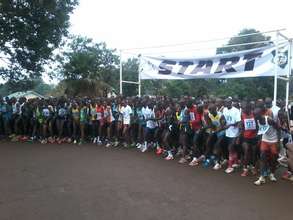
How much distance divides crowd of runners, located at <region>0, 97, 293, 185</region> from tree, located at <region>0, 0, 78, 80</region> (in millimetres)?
4130

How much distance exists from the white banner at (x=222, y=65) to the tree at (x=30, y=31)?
258 inches

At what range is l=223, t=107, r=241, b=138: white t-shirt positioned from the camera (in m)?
8.78

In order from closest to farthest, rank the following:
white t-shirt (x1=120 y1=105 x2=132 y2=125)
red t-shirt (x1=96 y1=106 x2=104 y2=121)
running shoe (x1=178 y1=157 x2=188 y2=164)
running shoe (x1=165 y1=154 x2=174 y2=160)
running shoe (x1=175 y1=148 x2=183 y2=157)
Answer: running shoe (x1=178 y1=157 x2=188 y2=164) → running shoe (x1=165 y1=154 x2=174 y2=160) → running shoe (x1=175 y1=148 x2=183 y2=157) → white t-shirt (x1=120 y1=105 x2=132 y2=125) → red t-shirt (x1=96 y1=106 x2=104 y2=121)

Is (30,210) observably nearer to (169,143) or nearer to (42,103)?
(169,143)

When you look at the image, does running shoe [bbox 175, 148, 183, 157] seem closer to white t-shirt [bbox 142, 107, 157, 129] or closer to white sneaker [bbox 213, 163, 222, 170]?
white t-shirt [bbox 142, 107, 157, 129]

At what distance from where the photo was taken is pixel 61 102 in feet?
44.4

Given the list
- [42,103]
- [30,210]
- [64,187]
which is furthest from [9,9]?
[30,210]

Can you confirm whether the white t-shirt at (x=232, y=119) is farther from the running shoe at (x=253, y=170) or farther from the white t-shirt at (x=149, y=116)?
the white t-shirt at (x=149, y=116)

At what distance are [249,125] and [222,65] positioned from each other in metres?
3.05

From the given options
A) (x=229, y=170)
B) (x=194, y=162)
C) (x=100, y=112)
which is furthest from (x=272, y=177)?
(x=100, y=112)

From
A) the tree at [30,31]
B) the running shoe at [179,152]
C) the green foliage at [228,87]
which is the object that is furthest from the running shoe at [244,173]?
the green foliage at [228,87]

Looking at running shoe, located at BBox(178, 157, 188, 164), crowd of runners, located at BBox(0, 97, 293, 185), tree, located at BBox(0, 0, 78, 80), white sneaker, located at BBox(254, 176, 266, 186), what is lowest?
running shoe, located at BBox(178, 157, 188, 164)

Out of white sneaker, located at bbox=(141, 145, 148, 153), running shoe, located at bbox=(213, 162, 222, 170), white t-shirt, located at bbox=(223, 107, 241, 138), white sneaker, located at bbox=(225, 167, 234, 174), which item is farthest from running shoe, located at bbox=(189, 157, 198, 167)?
white sneaker, located at bbox=(141, 145, 148, 153)

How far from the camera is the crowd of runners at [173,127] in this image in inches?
319
